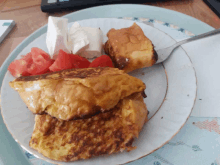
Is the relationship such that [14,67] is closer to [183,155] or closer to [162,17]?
[183,155]

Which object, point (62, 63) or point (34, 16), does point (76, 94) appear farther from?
point (34, 16)

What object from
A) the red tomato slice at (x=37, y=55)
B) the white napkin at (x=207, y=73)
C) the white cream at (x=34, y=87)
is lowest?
the white napkin at (x=207, y=73)

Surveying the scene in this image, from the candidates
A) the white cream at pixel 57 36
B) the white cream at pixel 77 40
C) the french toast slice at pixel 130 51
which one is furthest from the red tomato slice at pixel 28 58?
the french toast slice at pixel 130 51

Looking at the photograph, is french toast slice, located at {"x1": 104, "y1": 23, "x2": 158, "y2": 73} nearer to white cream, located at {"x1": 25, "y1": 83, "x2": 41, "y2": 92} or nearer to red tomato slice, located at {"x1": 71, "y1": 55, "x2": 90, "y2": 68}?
red tomato slice, located at {"x1": 71, "y1": 55, "x2": 90, "y2": 68}

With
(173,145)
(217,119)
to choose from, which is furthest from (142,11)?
→ (173,145)

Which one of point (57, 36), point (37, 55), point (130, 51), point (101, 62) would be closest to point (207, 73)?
point (130, 51)

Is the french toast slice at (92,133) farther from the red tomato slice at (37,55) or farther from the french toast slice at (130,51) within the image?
the red tomato slice at (37,55)
